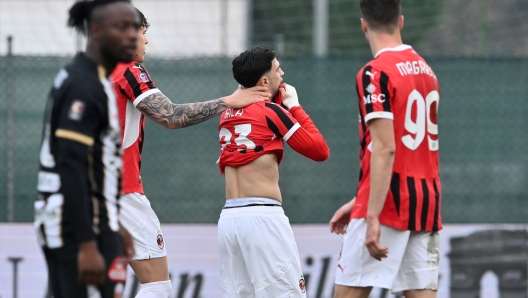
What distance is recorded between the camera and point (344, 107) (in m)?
8.67

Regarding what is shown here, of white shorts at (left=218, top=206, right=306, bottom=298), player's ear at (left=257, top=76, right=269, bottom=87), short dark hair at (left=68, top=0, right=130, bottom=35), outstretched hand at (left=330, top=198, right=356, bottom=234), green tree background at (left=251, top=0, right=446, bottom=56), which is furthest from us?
green tree background at (left=251, top=0, right=446, bottom=56)

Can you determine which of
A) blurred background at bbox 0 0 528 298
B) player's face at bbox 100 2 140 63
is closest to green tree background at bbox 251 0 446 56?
blurred background at bbox 0 0 528 298

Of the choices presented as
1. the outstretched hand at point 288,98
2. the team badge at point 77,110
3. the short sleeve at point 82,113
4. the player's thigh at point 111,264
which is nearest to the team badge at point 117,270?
the player's thigh at point 111,264

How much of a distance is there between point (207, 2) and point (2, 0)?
3.73m

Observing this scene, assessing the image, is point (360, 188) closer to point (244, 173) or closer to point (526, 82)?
point (244, 173)

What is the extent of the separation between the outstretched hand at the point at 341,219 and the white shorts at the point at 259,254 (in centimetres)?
32

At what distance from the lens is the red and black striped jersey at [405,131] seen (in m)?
4.32

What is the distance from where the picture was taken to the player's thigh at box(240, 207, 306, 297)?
4945 millimetres

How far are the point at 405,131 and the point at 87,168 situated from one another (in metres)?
1.81

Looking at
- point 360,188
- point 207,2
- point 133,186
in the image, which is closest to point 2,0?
point 207,2

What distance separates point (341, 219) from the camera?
16.0ft

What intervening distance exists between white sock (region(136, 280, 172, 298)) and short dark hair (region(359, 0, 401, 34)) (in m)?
2.23

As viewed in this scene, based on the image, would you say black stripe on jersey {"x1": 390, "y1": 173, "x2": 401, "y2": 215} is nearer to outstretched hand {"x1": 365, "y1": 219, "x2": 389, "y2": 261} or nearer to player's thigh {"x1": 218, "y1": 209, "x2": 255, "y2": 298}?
outstretched hand {"x1": 365, "y1": 219, "x2": 389, "y2": 261}

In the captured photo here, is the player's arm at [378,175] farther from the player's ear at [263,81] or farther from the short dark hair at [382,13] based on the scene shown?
the player's ear at [263,81]
